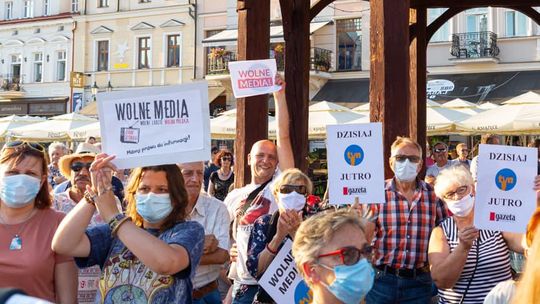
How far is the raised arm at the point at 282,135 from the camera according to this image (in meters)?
5.45

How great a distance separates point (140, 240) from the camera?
10.6ft

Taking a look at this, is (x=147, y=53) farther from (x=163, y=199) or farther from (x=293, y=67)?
(x=163, y=199)

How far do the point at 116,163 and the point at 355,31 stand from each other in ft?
90.4

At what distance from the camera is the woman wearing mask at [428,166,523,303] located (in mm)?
4023

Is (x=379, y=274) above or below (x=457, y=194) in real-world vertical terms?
below

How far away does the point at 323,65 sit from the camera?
29891 millimetres

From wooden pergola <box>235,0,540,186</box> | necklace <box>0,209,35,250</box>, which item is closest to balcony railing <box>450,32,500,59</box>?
wooden pergola <box>235,0,540,186</box>

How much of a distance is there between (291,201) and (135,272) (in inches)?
46.4

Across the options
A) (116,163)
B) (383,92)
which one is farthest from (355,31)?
(116,163)

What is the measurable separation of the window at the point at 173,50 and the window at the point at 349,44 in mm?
8620

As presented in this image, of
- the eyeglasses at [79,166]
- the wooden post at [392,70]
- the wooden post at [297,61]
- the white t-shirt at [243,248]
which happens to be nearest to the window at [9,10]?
the wooden post at [297,61]

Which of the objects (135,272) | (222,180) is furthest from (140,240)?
(222,180)

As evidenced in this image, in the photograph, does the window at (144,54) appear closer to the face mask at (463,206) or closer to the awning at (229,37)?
the awning at (229,37)

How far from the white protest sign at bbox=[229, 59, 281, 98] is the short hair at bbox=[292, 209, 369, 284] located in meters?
2.86
